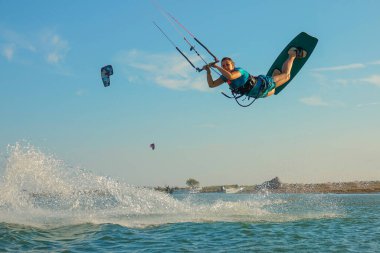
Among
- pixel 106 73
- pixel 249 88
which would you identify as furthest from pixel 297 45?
pixel 106 73

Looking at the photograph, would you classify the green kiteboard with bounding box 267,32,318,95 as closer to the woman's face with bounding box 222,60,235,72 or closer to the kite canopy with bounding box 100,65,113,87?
the woman's face with bounding box 222,60,235,72

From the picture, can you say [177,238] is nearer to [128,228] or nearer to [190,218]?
[128,228]

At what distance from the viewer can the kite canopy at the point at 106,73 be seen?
1462 cm

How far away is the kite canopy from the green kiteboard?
515cm

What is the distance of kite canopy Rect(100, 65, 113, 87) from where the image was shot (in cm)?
1462

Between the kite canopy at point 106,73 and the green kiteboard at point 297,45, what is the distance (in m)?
5.15

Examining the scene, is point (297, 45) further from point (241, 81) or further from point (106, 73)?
point (106, 73)

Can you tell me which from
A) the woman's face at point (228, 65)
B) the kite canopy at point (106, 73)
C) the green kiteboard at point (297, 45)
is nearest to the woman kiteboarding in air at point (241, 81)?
the woman's face at point (228, 65)

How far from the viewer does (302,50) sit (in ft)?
42.7

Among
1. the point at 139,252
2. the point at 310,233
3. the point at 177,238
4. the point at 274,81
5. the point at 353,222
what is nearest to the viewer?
the point at 139,252

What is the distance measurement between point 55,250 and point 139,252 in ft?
6.60

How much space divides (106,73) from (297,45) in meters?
6.31

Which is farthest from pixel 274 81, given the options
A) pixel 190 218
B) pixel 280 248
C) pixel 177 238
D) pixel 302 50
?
pixel 190 218

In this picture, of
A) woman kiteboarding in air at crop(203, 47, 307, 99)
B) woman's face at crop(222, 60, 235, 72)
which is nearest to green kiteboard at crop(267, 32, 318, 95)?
woman kiteboarding in air at crop(203, 47, 307, 99)
